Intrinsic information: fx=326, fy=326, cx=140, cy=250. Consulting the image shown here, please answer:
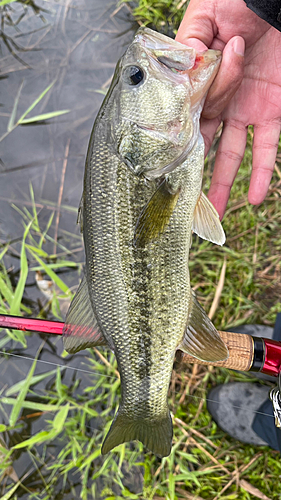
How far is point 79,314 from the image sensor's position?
5.14 feet

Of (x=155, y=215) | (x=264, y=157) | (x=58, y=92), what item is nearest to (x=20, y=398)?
(x=155, y=215)

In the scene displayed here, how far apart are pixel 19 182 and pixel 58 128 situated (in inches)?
21.9

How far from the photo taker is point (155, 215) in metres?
1.44

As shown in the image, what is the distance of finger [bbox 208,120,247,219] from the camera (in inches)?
76.8

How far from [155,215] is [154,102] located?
498 millimetres

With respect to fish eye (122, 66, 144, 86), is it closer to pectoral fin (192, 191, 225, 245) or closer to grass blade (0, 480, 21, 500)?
pectoral fin (192, 191, 225, 245)

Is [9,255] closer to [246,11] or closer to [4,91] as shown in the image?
[4,91]

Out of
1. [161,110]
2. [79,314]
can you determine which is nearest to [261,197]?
[161,110]

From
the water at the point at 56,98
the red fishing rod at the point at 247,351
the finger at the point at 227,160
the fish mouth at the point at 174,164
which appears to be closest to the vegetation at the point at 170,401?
the water at the point at 56,98

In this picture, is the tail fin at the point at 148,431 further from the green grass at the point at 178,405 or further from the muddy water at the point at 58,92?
the muddy water at the point at 58,92

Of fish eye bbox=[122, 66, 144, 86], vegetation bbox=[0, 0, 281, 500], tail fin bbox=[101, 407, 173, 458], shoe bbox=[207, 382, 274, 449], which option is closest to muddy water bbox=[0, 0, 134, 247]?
vegetation bbox=[0, 0, 281, 500]

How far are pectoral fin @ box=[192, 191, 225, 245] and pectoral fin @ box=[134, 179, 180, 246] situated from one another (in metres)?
0.20

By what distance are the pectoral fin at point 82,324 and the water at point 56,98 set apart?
114 cm

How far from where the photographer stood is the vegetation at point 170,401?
2.43 m
